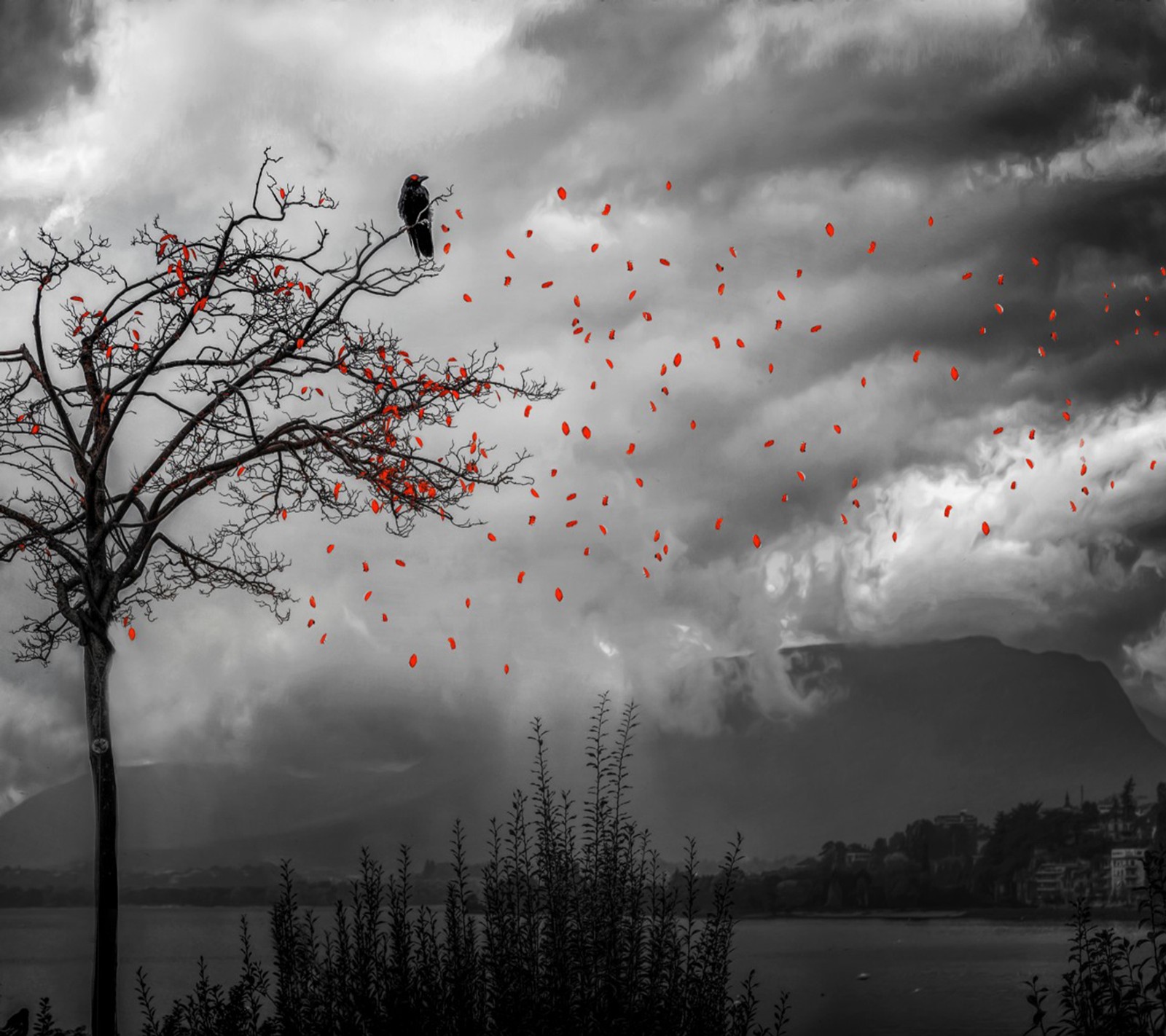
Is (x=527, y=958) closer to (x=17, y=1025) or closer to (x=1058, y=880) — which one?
(x=17, y=1025)

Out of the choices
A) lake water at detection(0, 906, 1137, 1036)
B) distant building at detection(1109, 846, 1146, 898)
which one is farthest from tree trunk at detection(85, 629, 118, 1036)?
distant building at detection(1109, 846, 1146, 898)

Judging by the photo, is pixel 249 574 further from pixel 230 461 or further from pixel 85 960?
pixel 85 960

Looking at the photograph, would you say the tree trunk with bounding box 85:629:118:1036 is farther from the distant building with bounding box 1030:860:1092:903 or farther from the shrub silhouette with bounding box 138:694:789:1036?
the distant building with bounding box 1030:860:1092:903

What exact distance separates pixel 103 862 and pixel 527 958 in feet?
11.7

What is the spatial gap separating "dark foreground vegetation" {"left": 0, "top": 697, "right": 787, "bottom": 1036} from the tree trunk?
1.31 meters

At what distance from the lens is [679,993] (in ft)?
17.8

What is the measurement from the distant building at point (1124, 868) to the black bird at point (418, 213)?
6.41 meters

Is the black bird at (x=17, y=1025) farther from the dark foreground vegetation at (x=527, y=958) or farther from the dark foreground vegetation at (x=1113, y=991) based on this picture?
the dark foreground vegetation at (x=1113, y=991)

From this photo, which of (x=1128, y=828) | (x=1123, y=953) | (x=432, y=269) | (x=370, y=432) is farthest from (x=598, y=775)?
(x=1128, y=828)

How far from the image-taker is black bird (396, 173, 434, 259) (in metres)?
8.55

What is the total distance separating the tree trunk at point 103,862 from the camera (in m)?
7.56

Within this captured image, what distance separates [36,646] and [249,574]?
159 centimetres

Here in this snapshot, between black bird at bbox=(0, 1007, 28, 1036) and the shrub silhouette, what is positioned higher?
the shrub silhouette

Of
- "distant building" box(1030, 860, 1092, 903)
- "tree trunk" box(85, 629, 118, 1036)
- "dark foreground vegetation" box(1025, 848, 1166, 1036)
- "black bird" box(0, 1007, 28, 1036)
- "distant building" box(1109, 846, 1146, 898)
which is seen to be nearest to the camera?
"dark foreground vegetation" box(1025, 848, 1166, 1036)
